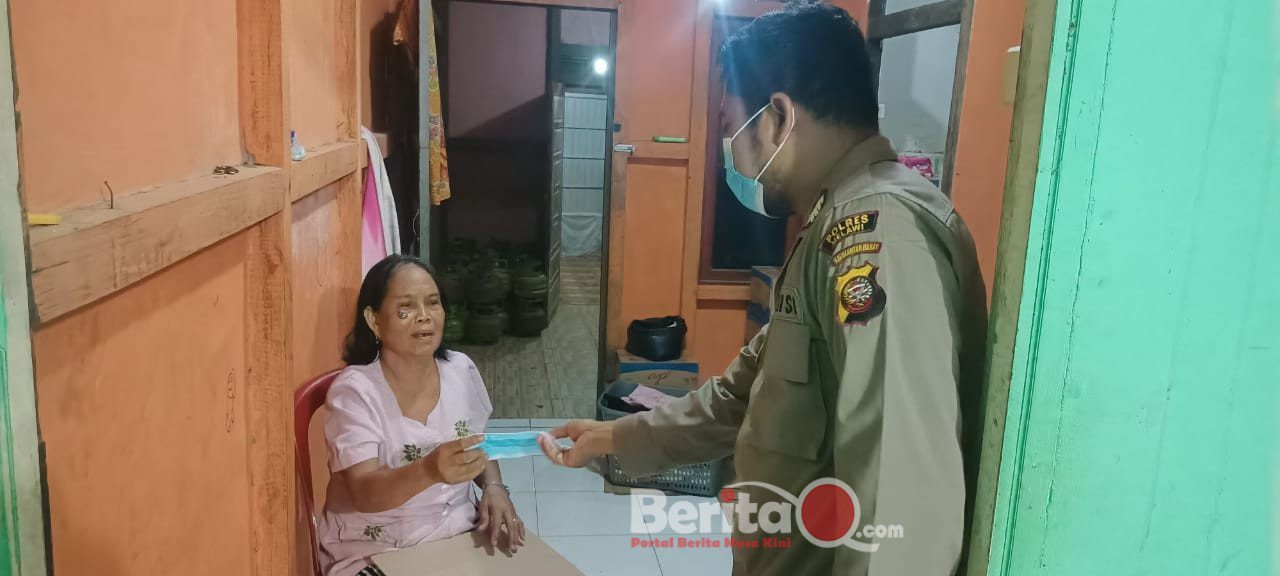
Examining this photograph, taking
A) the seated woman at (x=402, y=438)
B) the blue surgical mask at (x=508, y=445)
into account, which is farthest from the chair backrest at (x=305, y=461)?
the blue surgical mask at (x=508, y=445)

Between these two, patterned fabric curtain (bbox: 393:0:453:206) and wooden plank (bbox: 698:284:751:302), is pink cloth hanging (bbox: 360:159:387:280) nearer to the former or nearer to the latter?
patterned fabric curtain (bbox: 393:0:453:206)

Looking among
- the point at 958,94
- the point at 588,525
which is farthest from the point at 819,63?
the point at 588,525

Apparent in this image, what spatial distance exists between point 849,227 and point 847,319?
0.41ft

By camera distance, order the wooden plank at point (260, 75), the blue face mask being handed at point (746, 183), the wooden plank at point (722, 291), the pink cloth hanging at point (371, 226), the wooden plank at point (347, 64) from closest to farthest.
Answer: the wooden plank at point (260, 75) < the blue face mask being handed at point (746, 183) < the wooden plank at point (347, 64) < the pink cloth hanging at point (371, 226) < the wooden plank at point (722, 291)

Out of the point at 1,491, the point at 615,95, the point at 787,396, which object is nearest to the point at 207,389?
the point at 1,491

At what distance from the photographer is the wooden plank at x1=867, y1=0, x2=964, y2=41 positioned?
2.54 m

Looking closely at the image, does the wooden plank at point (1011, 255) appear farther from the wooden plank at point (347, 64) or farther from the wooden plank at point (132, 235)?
the wooden plank at point (347, 64)

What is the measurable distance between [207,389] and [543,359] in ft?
14.3

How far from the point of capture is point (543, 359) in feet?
17.8

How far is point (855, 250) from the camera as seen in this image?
1.01 metres

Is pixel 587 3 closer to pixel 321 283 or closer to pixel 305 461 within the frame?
pixel 321 283

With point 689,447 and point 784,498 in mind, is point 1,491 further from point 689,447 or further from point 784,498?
point 689,447

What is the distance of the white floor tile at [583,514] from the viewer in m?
3.24

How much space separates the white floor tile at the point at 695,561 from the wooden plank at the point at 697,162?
153 cm
